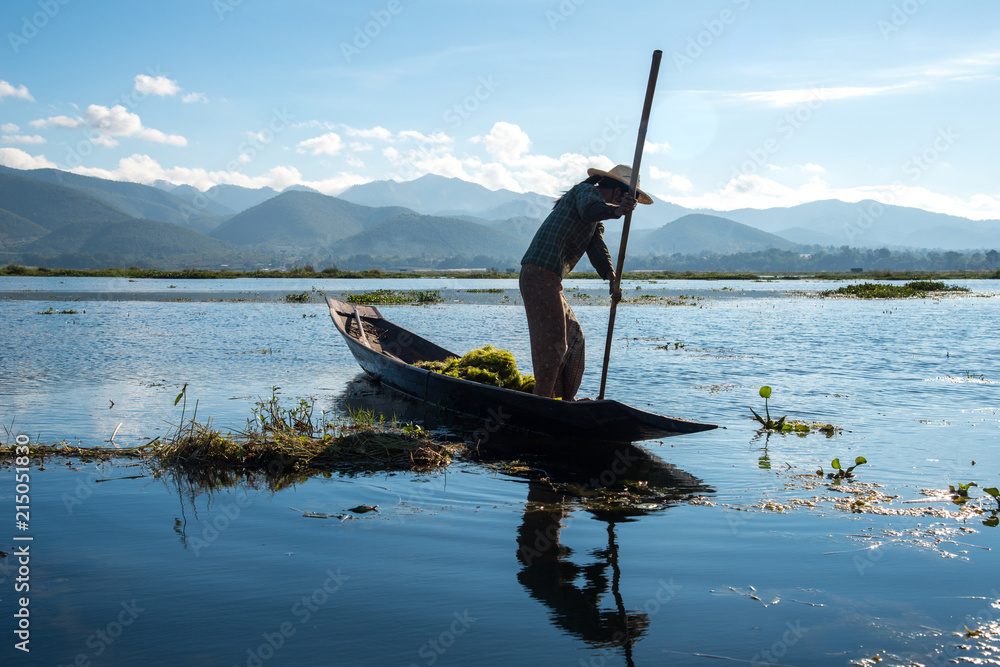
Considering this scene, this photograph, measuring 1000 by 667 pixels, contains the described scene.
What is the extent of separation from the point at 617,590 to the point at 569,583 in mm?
260

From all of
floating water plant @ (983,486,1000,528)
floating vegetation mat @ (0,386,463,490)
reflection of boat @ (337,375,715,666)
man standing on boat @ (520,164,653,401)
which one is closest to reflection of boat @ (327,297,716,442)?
reflection of boat @ (337,375,715,666)

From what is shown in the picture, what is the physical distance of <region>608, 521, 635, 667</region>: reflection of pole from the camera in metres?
3.06

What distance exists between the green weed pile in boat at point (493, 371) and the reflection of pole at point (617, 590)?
355 centimetres

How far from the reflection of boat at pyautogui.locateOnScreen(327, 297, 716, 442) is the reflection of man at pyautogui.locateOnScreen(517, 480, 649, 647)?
53.6 inches

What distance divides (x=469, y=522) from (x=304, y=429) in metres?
2.77

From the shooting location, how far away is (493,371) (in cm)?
823

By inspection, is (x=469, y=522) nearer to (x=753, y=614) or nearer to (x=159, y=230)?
(x=753, y=614)

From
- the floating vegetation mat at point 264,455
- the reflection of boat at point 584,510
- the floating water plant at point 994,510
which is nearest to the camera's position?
the reflection of boat at point 584,510

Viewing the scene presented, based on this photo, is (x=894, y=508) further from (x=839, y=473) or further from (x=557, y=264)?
(x=557, y=264)

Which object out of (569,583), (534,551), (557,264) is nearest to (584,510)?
(534,551)

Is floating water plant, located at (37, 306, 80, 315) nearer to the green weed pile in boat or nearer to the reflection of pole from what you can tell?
the green weed pile in boat

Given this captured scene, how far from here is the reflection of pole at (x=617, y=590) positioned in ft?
10.0

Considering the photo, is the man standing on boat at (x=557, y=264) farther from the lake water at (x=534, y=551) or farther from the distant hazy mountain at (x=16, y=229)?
the distant hazy mountain at (x=16, y=229)

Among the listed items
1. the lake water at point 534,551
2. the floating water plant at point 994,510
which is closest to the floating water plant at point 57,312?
the lake water at point 534,551
